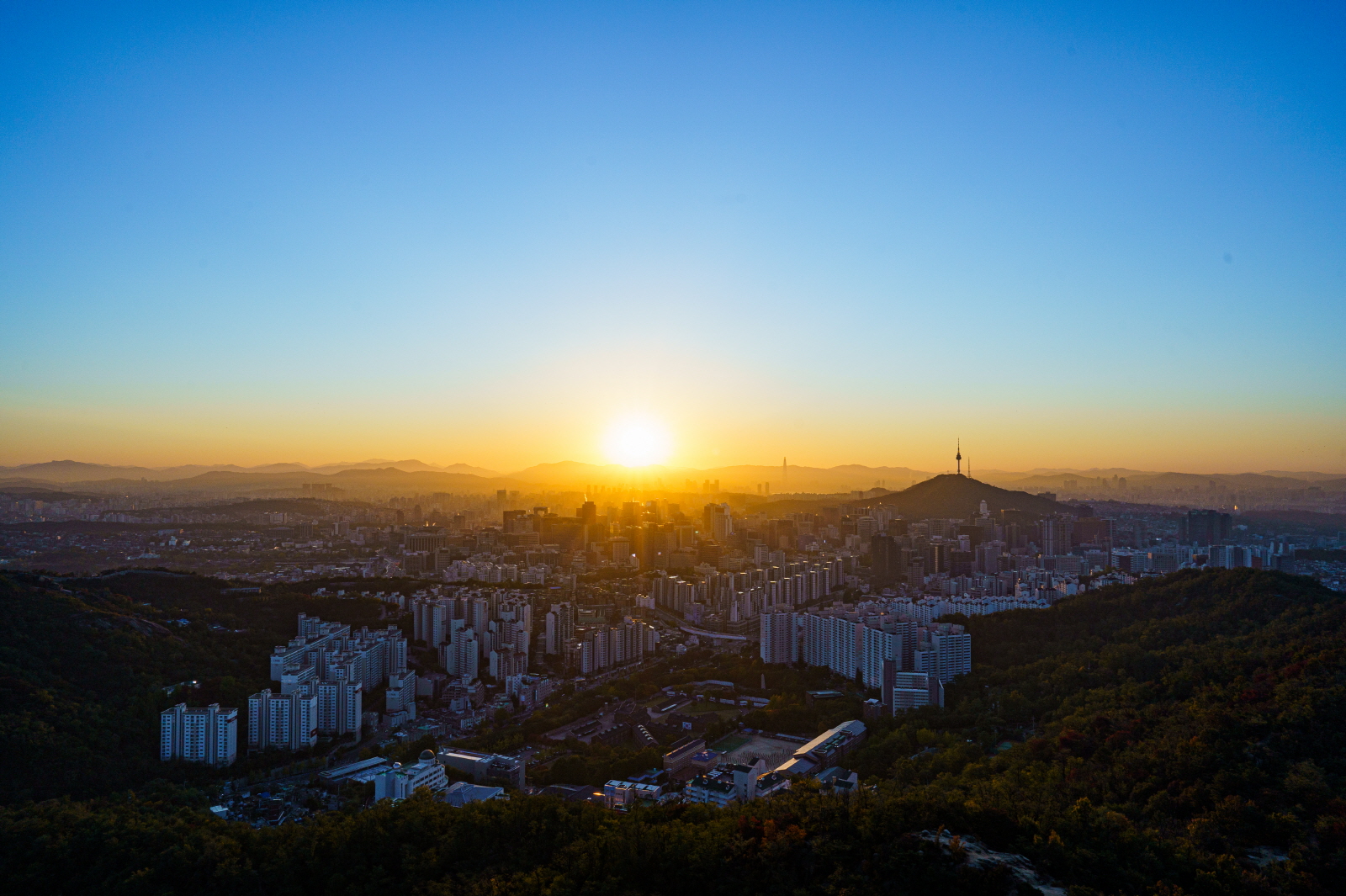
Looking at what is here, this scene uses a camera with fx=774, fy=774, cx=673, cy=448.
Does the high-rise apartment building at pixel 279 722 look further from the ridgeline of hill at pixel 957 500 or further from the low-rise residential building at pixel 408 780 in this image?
the ridgeline of hill at pixel 957 500

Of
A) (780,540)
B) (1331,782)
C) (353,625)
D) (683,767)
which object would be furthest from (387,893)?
(780,540)

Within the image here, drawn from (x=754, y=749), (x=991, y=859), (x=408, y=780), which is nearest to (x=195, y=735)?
(x=408, y=780)

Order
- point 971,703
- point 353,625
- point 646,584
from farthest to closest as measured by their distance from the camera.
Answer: point 646,584 → point 353,625 → point 971,703

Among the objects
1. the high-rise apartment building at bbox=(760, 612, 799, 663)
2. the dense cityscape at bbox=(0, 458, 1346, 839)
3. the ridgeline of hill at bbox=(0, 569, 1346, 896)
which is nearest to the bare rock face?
the ridgeline of hill at bbox=(0, 569, 1346, 896)

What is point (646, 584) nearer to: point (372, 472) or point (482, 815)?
point (482, 815)

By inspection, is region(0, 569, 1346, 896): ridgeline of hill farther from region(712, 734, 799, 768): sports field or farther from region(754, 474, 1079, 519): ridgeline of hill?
region(754, 474, 1079, 519): ridgeline of hill

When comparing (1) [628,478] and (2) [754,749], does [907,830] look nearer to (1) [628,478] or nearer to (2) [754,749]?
(2) [754,749]
